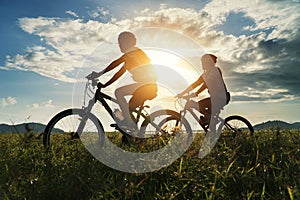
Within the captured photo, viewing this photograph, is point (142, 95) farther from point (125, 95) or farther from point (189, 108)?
point (189, 108)

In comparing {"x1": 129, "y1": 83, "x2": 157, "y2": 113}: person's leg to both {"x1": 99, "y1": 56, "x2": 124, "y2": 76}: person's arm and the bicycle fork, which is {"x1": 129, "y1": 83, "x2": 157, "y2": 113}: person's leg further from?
the bicycle fork

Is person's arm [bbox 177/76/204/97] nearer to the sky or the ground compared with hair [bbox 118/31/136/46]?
nearer to the ground

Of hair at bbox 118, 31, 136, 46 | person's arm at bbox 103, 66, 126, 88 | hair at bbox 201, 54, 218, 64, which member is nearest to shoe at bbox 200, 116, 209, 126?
hair at bbox 201, 54, 218, 64

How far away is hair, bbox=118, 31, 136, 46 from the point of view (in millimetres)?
8680

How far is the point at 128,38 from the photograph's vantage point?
28.5 ft

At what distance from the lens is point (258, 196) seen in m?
4.69

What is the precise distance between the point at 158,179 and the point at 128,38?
436 centimetres

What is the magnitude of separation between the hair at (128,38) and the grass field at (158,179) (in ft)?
10.7

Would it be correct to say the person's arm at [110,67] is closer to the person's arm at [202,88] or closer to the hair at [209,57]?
the hair at [209,57]

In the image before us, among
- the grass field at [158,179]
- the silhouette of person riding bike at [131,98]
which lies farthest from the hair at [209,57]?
the grass field at [158,179]

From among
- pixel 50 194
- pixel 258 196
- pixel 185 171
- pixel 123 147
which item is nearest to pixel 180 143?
pixel 123 147

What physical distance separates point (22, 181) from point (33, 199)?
581mm

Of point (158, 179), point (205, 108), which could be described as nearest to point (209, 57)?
point (205, 108)

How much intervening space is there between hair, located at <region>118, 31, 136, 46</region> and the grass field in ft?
10.7
